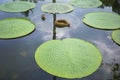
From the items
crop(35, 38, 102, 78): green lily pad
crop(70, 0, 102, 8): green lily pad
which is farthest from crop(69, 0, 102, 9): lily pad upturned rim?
crop(35, 38, 102, 78): green lily pad

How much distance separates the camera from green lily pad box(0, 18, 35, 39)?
2600mm

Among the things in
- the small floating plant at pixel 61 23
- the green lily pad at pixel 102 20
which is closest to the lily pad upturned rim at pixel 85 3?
the green lily pad at pixel 102 20

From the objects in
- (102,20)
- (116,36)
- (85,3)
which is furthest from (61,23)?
(85,3)

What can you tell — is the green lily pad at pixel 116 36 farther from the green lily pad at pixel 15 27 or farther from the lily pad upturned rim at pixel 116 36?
the green lily pad at pixel 15 27

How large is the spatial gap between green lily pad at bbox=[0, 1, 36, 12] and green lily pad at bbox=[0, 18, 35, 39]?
440 mm

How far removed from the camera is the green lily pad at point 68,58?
1.94 meters

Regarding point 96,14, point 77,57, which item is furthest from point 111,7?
point 77,57

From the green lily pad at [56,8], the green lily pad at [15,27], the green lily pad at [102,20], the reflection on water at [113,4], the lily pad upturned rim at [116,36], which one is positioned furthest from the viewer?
the reflection on water at [113,4]

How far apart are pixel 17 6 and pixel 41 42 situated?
4.46ft

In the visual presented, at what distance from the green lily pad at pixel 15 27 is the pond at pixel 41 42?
0.26 feet

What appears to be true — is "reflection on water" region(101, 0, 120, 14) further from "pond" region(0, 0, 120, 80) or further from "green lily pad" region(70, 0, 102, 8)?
"green lily pad" region(70, 0, 102, 8)

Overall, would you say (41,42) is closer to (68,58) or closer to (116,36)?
(68,58)

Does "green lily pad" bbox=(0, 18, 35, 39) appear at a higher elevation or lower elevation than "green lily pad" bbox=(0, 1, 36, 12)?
lower

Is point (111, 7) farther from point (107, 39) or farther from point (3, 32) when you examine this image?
point (3, 32)
